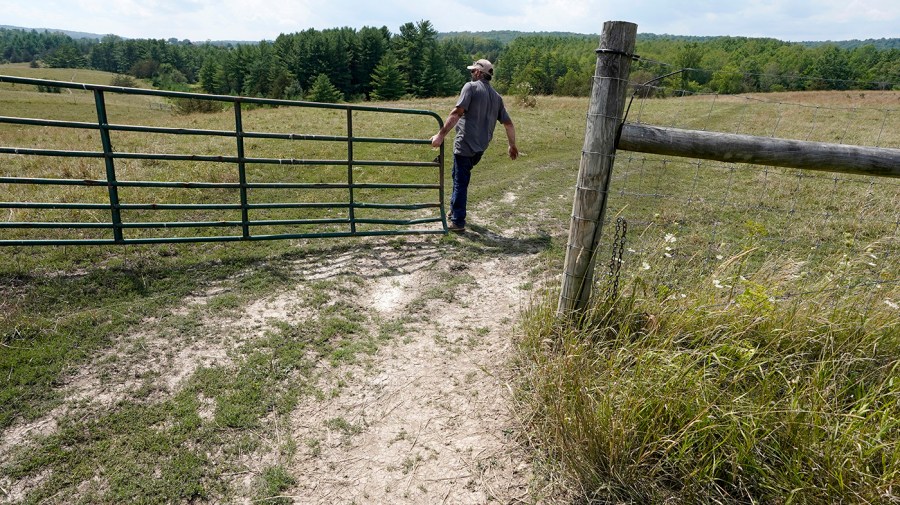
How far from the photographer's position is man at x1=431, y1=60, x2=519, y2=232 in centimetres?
634

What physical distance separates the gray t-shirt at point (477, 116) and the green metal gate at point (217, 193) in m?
0.33

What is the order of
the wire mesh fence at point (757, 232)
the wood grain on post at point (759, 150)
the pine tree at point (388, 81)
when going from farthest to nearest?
the pine tree at point (388, 81) → the wire mesh fence at point (757, 232) → the wood grain on post at point (759, 150)

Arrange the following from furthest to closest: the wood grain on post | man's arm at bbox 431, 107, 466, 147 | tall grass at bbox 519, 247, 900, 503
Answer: man's arm at bbox 431, 107, 466, 147
the wood grain on post
tall grass at bbox 519, 247, 900, 503

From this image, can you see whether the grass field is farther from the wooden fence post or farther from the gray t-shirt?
the gray t-shirt

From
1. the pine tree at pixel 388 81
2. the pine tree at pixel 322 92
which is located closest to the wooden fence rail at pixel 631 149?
the pine tree at pixel 322 92

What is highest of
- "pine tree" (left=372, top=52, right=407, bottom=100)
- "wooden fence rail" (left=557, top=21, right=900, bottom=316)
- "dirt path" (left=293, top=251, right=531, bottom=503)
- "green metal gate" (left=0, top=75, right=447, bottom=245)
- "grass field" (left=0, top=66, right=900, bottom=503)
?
"pine tree" (left=372, top=52, right=407, bottom=100)

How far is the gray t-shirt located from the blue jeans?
106mm

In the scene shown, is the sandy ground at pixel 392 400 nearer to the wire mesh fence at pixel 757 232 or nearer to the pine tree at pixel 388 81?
the wire mesh fence at pixel 757 232

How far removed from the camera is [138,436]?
3156 mm

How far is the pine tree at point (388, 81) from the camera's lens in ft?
237

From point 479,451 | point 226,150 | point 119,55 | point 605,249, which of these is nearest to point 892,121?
point 605,249

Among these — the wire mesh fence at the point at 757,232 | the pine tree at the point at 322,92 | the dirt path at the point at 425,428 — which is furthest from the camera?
the pine tree at the point at 322,92

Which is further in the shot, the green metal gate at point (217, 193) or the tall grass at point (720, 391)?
the green metal gate at point (217, 193)

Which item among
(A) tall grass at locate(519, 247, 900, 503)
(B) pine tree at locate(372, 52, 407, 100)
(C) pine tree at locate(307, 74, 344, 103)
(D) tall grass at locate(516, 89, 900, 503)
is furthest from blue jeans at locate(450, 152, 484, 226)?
(B) pine tree at locate(372, 52, 407, 100)
